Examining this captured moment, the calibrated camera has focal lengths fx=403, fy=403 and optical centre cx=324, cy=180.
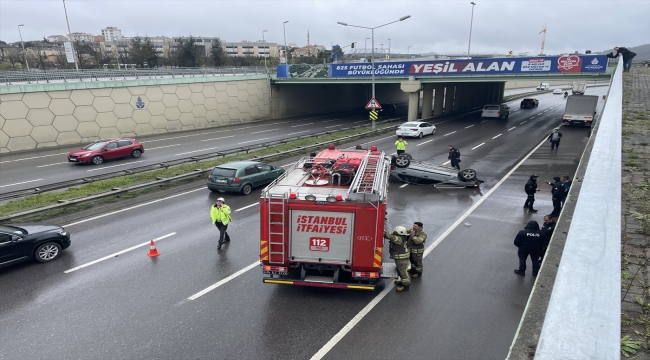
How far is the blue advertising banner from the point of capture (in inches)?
1244

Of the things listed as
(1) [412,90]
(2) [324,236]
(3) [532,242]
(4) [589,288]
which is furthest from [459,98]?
(4) [589,288]

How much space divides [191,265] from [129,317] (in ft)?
8.06

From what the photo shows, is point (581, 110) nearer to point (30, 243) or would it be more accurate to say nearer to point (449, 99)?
point (449, 99)

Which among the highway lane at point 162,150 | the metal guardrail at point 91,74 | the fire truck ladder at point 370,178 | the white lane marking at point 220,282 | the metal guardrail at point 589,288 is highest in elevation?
the metal guardrail at point 91,74

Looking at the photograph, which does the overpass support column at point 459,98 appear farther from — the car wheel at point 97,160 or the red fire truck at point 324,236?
the red fire truck at point 324,236

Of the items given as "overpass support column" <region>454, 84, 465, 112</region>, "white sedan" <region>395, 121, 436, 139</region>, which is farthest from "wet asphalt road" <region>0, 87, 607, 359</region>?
"overpass support column" <region>454, 84, 465, 112</region>

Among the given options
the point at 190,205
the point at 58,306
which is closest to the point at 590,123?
the point at 190,205

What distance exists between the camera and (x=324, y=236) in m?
8.54

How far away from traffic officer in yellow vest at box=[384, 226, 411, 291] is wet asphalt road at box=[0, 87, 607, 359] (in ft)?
0.80

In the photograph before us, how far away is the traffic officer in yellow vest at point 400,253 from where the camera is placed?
352 inches

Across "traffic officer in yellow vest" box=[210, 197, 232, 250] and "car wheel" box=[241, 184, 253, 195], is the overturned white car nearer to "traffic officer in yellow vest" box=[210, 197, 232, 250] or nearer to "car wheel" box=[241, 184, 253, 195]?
"car wheel" box=[241, 184, 253, 195]

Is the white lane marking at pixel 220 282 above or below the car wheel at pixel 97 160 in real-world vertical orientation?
below

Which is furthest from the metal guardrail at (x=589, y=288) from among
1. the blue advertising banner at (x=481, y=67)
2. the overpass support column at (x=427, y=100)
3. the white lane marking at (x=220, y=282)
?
the overpass support column at (x=427, y=100)

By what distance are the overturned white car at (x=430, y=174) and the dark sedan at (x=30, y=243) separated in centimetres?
1335
